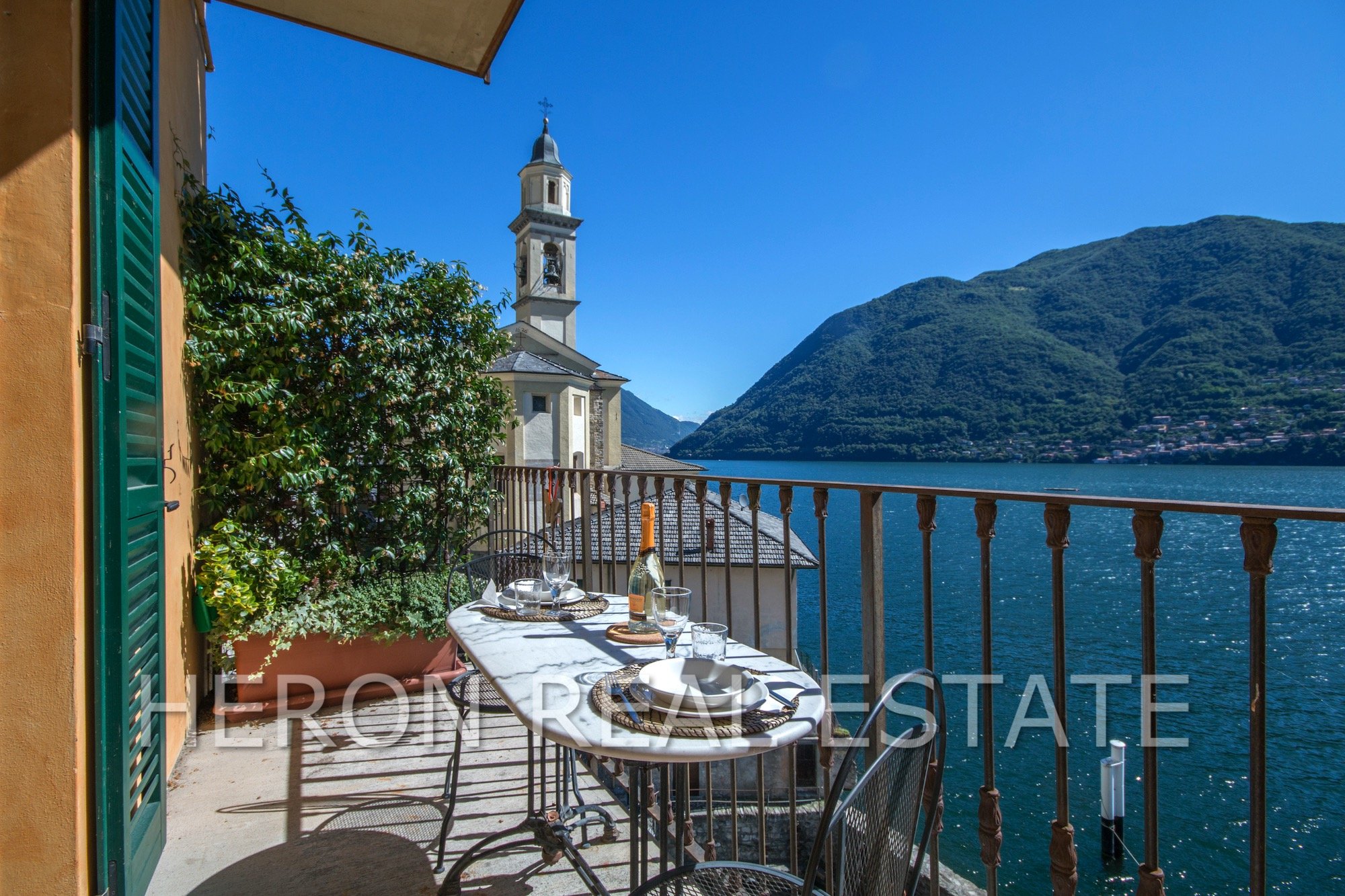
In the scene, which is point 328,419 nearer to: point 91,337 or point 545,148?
point 91,337

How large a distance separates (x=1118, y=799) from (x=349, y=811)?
1691cm

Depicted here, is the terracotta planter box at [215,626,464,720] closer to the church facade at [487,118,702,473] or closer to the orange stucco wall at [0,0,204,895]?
the orange stucco wall at [0,0,204,895]

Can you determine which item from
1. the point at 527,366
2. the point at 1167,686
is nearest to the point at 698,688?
the point at 1167,686

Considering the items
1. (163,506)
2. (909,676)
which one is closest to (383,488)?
(163,506)

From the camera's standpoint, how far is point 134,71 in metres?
1.75

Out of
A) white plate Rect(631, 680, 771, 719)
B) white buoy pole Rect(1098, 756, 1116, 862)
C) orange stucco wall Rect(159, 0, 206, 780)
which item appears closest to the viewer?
white plate Rect(631, 680, 771, 719)

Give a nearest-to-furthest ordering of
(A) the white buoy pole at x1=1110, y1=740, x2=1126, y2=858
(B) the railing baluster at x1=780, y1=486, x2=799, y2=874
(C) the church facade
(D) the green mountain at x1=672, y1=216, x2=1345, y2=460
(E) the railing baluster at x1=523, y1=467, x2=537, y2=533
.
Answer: (B) the railing baluster at x1=780, y1=486, x2=799, y2=874 < (E) the railing baluster at x1=523, y1=467, x2=537, y2=533 < (A) the white buoy pole at x1=1110, y1=740, x2=1126, y2=858 < (C) the church facade < (D) the green mountain at x1=672, y1=216, x2=1345, y2=460

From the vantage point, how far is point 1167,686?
59.8ft

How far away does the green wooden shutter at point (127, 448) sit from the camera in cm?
148

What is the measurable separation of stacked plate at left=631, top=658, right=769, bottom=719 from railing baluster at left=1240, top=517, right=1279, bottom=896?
745mm

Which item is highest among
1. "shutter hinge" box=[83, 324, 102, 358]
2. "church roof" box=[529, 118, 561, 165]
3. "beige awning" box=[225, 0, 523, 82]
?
"church roof" box=[529, 118, 561, 165]

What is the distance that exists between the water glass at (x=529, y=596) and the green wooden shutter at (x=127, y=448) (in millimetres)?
938

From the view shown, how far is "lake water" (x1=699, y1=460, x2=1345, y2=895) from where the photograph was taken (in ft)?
46.7

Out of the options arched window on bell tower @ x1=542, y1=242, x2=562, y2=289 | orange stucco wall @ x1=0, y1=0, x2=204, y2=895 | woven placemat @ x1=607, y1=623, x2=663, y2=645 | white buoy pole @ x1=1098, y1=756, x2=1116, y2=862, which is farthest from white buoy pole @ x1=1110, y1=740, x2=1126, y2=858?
arched window on bell tower @ x1=542, y1=242, x2=562, y2=289
